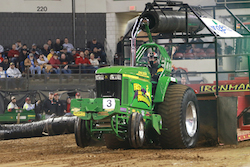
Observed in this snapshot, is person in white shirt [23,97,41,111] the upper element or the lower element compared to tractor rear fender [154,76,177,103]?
lower

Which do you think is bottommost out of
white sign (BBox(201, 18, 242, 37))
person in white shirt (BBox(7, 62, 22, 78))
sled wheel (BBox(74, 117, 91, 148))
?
sled wheel (BBox(74, 117, 91, 148))

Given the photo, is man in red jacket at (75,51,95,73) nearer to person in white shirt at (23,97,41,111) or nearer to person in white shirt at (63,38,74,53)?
person in white shirt at (63,38,74,53)

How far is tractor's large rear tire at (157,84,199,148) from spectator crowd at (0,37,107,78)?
9.81 m

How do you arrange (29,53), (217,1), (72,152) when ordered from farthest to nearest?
(29,53) < (217,1) < (72,152)

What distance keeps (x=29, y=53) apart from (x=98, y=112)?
519 inches

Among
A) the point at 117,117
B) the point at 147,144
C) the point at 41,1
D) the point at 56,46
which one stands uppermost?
the point at 41,1

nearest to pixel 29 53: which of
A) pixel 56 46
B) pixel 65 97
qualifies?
pixel 56 46

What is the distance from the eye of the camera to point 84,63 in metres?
19.4

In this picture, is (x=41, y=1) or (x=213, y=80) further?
(x=41, y=1)

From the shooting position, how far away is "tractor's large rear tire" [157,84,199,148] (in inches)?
341

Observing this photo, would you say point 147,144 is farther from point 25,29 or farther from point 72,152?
point 25,29

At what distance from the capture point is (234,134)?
9.19 metres

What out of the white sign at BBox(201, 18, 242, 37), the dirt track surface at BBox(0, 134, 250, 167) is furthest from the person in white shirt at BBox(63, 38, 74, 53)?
the dirt track surface at BBox(0, 134, 250, 167)

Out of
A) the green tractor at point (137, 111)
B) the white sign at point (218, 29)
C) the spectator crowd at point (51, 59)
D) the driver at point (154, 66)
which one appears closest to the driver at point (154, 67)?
the driver at point (154, 66)
